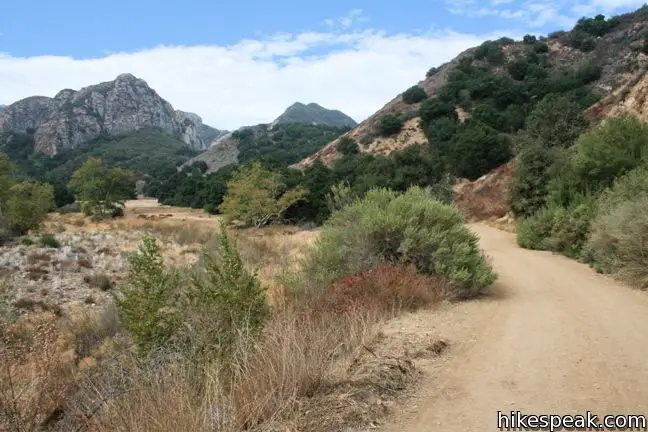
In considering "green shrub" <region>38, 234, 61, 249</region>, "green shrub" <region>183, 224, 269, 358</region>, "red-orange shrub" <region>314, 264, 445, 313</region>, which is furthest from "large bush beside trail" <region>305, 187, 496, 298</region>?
"green shrub" <region>38, 234, 61, 249</region>

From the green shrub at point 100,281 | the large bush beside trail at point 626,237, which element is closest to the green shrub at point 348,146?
the green shrub at point 100,281

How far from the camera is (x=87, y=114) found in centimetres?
16150

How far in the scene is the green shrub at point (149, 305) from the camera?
24.9 ft

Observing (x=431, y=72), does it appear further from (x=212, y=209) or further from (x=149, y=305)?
(x=149, y=305)

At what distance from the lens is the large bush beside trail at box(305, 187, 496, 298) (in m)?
10.4

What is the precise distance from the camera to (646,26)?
60406mm

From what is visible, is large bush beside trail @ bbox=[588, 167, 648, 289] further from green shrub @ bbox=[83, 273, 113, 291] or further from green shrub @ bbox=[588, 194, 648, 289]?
green shrub @ bbox=[83, 273, 113, 291]

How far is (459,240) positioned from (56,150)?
15407 centimetres

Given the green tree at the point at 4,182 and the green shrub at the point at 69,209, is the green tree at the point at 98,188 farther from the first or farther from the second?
the green tree at the point at 4,182

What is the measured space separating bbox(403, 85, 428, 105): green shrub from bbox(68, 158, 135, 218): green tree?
39740 mm

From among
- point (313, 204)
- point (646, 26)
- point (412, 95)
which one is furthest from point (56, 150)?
Answer: point (646, 26)

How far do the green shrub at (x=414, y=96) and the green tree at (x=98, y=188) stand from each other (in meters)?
39.7

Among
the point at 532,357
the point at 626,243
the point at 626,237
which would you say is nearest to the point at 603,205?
the point at 626,243

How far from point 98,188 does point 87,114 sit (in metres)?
122
